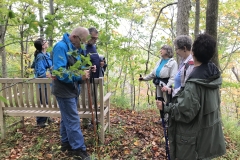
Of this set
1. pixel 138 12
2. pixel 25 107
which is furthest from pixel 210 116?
pixel 138 12

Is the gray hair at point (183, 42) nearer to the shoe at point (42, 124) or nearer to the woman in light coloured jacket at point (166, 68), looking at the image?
the woman in light coloured jacket at point (166, 68)

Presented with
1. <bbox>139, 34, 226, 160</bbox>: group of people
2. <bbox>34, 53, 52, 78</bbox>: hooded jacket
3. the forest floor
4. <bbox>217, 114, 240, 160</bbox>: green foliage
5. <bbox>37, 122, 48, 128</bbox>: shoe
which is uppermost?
<bbox>34, 53, 52, 78</bbox>: hooded jacket

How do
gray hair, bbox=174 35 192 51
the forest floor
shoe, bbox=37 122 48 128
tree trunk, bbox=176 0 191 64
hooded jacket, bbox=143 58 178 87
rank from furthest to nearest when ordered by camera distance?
tree trunk, bbox=176 0 191 64 → shoe, bbox=37 122 48 128 → hooded jacket, bbox=143 58 178 87 → the forest floor → gray hair, bbox=174 35 192 51

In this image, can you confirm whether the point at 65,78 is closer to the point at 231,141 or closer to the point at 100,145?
the point at 100,145

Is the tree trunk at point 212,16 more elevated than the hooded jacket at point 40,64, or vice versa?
the tree trunk at point 212,16

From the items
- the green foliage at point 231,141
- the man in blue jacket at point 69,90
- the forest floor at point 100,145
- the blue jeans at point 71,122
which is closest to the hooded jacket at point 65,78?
the man in blue jacket at point 69,90

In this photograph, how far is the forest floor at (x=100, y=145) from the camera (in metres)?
3.28

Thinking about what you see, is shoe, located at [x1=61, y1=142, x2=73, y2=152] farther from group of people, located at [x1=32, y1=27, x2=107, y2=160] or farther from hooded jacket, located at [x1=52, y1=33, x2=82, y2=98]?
hooded jacket, located at [x1=52, y1=33, x2=82, y2=98]

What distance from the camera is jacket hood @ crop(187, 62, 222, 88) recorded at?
1.99 metres

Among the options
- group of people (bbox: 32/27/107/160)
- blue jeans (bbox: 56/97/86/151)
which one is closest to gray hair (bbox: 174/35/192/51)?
group of people (bbox: 32/27/107/160)

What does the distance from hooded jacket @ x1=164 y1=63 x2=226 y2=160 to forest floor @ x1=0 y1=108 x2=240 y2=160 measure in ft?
4.25

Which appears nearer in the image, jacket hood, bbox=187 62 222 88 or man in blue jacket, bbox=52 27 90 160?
jacket hood, bbox=187 62 222 88

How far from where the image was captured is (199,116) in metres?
2.04

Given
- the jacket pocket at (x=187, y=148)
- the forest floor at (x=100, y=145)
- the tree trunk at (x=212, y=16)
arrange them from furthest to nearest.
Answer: the tree trunk at (x=212, y=16) → the forest floor at (x=100, y=145) → the jacket pocket at (x=187, y=148)
